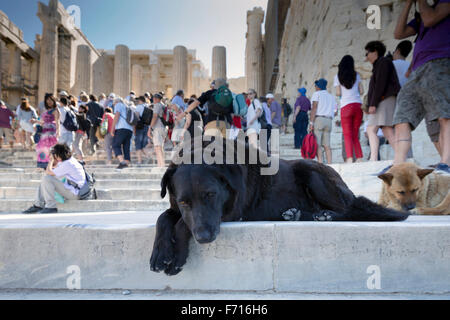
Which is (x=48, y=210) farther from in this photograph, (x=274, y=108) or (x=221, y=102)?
(x=274, y=108)

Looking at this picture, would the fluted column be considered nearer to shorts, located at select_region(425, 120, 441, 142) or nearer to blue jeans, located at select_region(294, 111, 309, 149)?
blue jeans, located at select_region(294, 111, 309, 149)

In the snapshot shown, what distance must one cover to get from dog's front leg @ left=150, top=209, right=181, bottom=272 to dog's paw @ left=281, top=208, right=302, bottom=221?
979mm

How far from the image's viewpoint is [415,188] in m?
3.20

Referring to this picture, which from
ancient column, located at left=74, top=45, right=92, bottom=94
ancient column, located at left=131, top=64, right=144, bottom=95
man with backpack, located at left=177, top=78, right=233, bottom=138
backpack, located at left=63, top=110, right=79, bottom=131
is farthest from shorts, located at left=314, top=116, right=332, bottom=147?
ancient column, located at left=131, top=64, right=144, bottom=95

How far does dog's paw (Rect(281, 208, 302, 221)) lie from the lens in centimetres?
254

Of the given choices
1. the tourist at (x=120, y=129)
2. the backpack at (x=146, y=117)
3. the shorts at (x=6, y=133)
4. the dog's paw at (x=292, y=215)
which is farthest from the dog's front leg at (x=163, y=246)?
the shorts at (x=6, y=133)

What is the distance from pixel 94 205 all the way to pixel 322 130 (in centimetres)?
471

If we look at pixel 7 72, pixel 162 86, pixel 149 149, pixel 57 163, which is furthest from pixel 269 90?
pixel 57 163

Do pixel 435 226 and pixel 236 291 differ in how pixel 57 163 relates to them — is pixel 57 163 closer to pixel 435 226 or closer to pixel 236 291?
pixel 236 291

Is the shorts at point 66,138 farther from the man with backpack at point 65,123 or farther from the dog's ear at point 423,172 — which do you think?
the dog's ear at point 423,172

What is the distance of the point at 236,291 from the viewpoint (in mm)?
1969

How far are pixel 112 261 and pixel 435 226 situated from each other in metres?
2.05

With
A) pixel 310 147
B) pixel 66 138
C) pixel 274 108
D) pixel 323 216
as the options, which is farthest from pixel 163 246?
pixel 274 108

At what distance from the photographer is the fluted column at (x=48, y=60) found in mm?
24719
